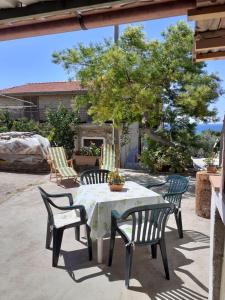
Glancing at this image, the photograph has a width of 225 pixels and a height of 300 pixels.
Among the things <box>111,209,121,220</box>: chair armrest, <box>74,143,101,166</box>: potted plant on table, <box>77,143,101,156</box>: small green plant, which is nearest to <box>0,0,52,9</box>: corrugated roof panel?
<box>111,209,121,220</box>: chair armrest

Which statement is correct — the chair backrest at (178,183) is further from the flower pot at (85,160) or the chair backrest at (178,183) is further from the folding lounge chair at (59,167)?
the flower pot at (85,160)

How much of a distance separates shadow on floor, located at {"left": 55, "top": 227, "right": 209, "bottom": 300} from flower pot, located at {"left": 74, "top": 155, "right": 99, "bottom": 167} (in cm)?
884

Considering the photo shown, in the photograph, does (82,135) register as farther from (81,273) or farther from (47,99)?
(81,273)

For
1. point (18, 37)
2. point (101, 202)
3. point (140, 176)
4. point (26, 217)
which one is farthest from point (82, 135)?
point (18, 37)

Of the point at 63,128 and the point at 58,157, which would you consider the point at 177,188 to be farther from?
the point at 63,128

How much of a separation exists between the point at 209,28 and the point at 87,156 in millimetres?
11806

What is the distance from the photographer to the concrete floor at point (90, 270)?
3.44 m

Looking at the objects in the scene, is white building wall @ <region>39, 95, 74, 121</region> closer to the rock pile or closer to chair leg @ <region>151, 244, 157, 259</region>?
the rock pile

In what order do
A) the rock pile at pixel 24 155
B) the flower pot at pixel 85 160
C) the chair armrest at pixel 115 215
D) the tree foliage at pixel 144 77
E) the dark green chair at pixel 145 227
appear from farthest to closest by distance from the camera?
1. the flower pot at pixel 85 160
2. the rock pile at pixel 24 155
3. the tree foliage at pixel 144 77
4. the chair armrest at pixel 115 215
5. the dark green chair at pixel 145 227

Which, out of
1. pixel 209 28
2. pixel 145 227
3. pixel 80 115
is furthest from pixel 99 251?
pixel 80 115

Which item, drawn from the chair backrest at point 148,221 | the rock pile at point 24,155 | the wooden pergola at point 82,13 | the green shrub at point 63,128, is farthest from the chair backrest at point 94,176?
the green shrub at point 63,128

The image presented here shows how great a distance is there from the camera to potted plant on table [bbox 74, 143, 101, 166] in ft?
45.0

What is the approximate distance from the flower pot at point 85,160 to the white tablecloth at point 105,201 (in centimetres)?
872

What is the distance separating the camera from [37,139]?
43.7 feet
